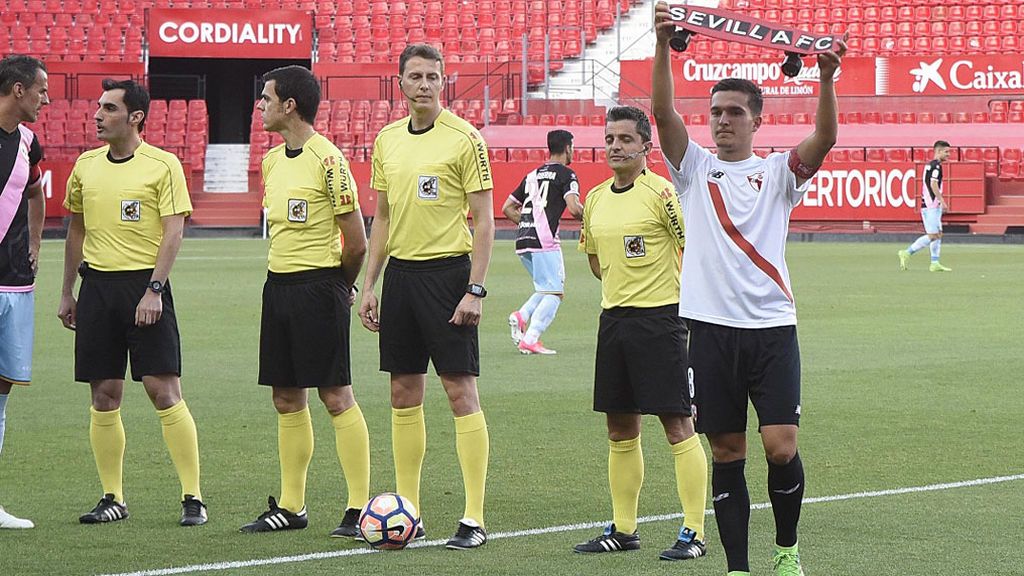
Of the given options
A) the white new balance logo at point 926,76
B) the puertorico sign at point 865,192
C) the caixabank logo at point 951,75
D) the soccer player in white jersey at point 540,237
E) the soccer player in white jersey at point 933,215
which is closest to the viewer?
the soccer player in white jersey at point 540,237

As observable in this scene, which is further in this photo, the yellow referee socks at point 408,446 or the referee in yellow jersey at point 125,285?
the referee in yellow jersey at point 125,285

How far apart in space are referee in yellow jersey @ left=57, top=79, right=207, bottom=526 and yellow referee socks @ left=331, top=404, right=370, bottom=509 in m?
0.73

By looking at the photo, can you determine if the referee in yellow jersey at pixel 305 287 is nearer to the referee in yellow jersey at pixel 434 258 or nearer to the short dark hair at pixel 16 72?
the referee in yellow jersey at pixel 434 258

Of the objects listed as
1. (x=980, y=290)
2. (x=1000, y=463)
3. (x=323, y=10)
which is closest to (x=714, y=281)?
(x=1000, y=463)

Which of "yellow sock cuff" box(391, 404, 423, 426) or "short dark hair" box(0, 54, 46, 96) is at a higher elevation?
"short dark hair" box(0, 54, 46, 96)

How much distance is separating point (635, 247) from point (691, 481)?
1088 mm

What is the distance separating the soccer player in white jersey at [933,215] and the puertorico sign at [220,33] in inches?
809

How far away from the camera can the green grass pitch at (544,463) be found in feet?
21.7

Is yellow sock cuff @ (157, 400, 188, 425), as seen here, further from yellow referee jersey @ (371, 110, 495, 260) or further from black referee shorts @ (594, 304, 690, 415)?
black referee shorts @ (594, 304, 690, 415)

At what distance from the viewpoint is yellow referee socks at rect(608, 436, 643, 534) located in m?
6.88

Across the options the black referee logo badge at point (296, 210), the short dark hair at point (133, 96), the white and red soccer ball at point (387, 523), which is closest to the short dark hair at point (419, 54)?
the black referee logo badge at point (296, 210)

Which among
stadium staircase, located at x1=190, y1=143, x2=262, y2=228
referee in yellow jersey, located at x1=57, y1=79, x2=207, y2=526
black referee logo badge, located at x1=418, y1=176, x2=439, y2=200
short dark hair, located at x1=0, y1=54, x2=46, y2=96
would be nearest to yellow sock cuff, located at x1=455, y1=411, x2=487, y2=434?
black referee logo badge, located at x1=418, y1=176, x2=439, y2=200

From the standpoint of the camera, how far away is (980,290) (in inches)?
847

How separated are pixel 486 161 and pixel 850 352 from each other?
8.43 metres
